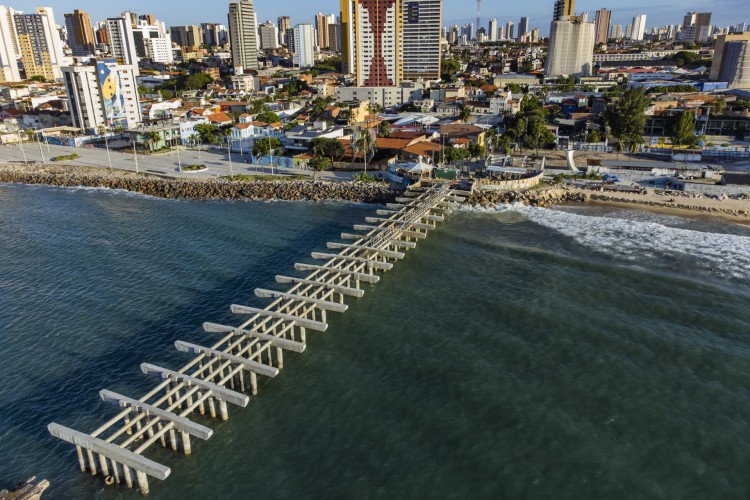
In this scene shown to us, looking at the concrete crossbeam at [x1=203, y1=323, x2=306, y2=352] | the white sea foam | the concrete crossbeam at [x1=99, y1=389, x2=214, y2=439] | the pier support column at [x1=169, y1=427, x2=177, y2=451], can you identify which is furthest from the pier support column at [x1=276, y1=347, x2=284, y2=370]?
the white sea foam

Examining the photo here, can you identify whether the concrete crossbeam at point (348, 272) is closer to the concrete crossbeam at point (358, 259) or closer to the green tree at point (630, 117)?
the concrete crossbeam at point (358, 259)

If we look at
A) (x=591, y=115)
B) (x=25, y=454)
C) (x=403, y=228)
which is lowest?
(x=25, y=454)

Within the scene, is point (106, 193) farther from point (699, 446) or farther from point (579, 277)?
point (699, 446)

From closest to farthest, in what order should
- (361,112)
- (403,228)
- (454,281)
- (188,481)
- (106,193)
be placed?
1. (188,481)
2. (454,281)
3. (403,228)
4. (106,193)
5. (361,112)

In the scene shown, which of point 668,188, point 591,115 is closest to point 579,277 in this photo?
point 668,188

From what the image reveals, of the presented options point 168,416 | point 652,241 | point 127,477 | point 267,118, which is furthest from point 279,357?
point 267,118

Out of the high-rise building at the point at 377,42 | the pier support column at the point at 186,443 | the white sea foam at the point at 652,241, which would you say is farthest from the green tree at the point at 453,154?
the high-rise building at the point at 377,42
